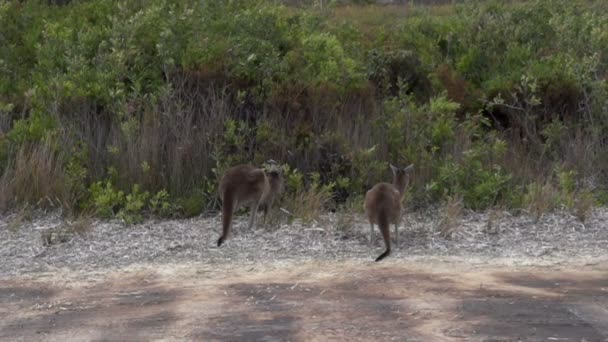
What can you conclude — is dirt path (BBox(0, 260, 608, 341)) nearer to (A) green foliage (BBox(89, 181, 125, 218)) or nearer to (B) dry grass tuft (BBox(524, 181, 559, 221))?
(B) dry grass tuft (BBox(524, 181, 559, 221))

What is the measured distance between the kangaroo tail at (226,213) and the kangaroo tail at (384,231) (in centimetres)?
162

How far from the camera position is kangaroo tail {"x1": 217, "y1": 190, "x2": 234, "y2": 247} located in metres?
11.9

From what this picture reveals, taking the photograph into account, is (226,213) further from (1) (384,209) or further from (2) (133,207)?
(1) (384,209)

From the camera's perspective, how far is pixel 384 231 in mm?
11391

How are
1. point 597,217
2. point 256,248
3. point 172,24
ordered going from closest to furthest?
point 256,248, point 597,217, point 172,24

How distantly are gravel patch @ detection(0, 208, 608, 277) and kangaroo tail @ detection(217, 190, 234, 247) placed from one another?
120mm

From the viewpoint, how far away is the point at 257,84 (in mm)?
15031

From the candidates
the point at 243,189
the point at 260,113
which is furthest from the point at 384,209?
the point at 260,113

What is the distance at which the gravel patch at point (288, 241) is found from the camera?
37.0ft

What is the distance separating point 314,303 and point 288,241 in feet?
8.65

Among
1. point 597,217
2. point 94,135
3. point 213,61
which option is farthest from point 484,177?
point 94,135

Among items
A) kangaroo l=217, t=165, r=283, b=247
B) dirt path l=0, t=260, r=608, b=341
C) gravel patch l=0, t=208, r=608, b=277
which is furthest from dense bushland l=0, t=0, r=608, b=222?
dirt path l=0, t=260, r=608, b=341

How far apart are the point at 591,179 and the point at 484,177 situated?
1.91 m

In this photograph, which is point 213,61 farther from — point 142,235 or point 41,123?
point 142,235
